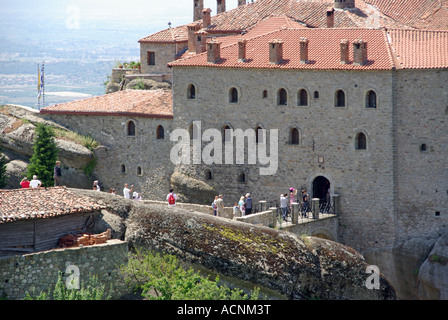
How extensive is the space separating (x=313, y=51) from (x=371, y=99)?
157 inches

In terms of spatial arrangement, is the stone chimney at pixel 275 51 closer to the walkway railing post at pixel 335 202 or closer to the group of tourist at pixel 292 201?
the group of tourist at pixel 292 201

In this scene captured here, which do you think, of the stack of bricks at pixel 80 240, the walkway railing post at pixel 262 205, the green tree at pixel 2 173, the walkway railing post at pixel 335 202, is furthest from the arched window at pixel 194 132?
the stack of bricks at pixel 80 240

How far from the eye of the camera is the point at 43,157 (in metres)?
49.2

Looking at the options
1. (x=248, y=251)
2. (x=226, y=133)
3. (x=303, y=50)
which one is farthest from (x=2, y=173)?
(x=248, y=251)

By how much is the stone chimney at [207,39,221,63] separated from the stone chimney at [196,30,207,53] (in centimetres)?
351

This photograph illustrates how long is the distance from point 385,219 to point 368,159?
3.11 m

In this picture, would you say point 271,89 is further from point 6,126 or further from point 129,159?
point 6,126

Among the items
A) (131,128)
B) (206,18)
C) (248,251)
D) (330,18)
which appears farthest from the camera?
(206,18)

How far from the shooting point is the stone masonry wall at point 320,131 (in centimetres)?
4719

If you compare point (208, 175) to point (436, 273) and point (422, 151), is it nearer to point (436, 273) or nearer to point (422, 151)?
point (422, 151)

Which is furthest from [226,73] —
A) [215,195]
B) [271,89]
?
[215,195]

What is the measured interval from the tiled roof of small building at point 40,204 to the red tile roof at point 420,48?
18292 mm

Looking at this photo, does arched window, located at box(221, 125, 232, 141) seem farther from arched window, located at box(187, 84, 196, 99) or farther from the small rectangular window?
the small rectangular window

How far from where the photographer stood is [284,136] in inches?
1938
